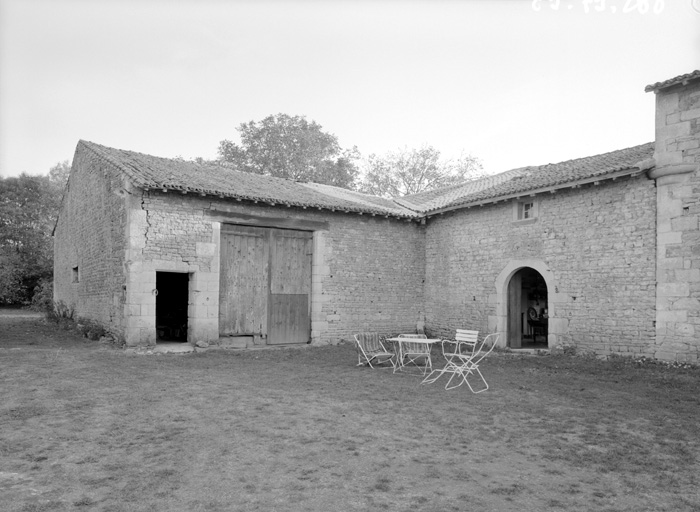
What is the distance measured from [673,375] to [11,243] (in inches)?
1223

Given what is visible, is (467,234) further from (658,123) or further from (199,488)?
(199,488)

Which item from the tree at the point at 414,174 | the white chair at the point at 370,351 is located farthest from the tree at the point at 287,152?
the white chair at the point at 370,351

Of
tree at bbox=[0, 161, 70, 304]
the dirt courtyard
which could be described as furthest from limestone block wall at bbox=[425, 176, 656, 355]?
tree at bbox=[0, 161, 70, 304]

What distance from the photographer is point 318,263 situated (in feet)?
43.9

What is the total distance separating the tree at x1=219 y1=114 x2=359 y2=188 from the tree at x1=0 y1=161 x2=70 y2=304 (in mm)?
Result: 10639

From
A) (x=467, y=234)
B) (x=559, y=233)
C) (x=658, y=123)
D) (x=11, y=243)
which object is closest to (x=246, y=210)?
(x=467, y=234)

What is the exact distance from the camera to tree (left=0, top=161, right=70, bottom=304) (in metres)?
27.1

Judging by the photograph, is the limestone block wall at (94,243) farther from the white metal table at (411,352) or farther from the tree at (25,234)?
the tree at (25,234)

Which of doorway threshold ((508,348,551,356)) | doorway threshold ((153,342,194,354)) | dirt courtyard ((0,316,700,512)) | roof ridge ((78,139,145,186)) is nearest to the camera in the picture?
dirt courtyard ((0,316,700,512))

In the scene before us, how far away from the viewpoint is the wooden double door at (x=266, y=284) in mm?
12336

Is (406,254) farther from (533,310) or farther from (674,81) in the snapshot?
(674,81)

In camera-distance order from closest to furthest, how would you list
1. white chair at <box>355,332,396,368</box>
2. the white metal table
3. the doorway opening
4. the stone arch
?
1. the white metal table
2. white chair at <box>355,332,396,368</box>
3. the stone arch
4. the doorway opening

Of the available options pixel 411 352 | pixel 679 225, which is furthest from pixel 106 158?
pixel 679 225

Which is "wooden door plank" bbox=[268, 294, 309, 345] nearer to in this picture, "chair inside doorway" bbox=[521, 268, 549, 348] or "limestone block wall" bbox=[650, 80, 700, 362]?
"chair inside doorway" bbox=[521, 268, 549, 348]
